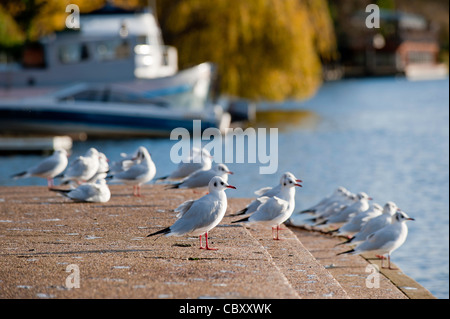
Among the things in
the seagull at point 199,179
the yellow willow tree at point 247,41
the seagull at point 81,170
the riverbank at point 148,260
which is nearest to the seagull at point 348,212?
the riverbank at point 148,260

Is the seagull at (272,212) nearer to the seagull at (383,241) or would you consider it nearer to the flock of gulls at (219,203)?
the flock of gulls at (219,203)

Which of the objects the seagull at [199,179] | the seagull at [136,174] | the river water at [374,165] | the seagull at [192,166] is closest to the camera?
the seagull at [199,179]

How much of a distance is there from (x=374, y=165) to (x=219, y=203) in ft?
52.2

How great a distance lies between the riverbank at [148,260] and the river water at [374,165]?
284 centimetres

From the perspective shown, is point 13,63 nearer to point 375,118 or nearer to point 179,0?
point 179,0

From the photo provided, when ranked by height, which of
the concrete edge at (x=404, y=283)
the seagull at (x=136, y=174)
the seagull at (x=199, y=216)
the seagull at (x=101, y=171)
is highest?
the seagull at (x=199, y=216)

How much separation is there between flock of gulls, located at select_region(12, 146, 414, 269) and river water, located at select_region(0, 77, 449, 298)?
1.23 m

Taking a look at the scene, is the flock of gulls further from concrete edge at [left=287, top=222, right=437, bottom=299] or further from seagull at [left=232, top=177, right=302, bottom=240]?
concrete edge at [left=287, top=222, right=437, bottom=299]

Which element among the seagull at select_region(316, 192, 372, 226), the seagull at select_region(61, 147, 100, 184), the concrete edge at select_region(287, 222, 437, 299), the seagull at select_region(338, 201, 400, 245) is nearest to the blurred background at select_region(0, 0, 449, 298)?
the seagull at select_region(316, 192, 372, 226)

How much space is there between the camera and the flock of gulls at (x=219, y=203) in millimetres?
7327

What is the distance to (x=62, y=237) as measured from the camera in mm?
7875

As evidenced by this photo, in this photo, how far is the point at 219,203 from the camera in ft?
24.1

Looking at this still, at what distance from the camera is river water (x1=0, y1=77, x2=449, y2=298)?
12734 millimetres

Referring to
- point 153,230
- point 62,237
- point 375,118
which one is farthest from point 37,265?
point 375,118
